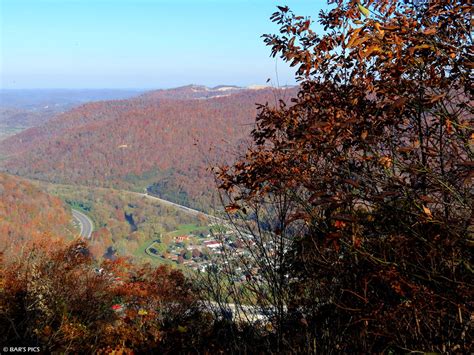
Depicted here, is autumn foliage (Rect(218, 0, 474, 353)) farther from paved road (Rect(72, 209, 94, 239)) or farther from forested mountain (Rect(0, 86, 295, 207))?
forested mountain (Rect(0, 86, 295, 207))

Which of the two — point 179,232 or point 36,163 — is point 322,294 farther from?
point 36,163

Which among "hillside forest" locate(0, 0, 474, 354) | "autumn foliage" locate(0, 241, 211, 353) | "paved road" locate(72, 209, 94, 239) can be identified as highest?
"hillside forest" locate(0, 0, 474, 354)

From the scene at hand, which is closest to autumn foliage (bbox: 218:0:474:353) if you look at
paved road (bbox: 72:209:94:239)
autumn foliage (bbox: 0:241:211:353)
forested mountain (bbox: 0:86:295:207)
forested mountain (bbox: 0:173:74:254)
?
autumn foliage (bbox: 0:241:211:353)

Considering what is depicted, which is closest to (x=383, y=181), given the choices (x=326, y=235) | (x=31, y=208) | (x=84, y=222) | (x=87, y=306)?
(x=326, y=235)

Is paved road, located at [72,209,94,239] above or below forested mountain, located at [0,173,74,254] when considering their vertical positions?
below

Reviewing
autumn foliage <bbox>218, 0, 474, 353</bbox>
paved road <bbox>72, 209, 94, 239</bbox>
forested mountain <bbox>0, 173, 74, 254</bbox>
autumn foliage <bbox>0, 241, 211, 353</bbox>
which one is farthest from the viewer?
paved road <bbox>72, 209, 94, 239</bbox>

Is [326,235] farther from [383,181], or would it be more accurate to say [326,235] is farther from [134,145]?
[134,145]

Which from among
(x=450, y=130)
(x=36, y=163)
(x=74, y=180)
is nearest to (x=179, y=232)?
(x=74, y=180)

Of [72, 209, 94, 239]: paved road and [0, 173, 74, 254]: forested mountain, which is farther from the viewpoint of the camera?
[72, 209, 94, 239]: paved road

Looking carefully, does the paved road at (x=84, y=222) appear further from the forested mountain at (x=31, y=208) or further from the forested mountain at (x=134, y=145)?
the forested mountain at (x=134, y=145)
